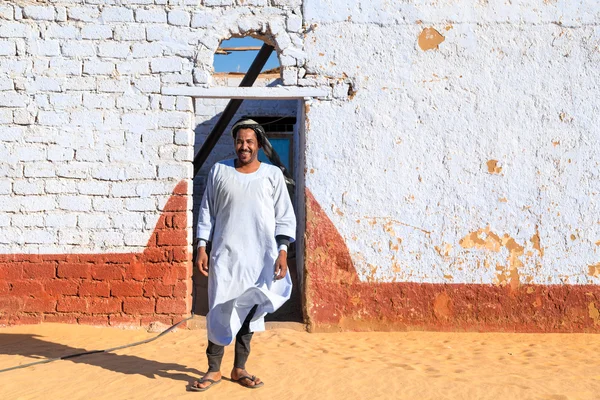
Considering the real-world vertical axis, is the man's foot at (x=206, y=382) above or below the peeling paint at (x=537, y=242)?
below

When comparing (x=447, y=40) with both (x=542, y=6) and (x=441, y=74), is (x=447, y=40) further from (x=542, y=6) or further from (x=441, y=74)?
(x=542, y=6)

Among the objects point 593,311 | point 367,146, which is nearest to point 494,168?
point 367,146

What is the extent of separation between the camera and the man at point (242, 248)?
3.49 m

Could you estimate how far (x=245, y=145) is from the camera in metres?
3.65

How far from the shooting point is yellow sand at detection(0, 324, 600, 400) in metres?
3.61

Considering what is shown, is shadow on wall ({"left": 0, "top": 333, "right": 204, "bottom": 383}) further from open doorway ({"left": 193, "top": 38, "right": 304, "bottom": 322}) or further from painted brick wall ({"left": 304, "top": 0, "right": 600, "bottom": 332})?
open doorway ({"left": 193, "top": 38, "right": 304, "bottom": 322})

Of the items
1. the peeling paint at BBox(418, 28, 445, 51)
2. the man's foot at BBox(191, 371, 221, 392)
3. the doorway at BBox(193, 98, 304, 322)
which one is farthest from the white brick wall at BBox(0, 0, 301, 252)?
the doorway at BBox(193, 98, 304, 322)

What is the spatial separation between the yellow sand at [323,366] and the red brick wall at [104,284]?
0.51 feet

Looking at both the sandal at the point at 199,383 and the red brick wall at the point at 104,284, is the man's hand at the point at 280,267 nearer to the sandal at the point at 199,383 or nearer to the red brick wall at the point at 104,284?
the sandal at the point at 199,383

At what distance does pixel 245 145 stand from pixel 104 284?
257 centimetres

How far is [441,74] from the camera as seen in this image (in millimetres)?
5531

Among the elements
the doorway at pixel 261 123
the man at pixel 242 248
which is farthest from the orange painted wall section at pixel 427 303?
the doorway at pixel 261 123

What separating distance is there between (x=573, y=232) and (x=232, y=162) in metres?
3.60

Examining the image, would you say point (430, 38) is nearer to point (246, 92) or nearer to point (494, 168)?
point (494, 168)
